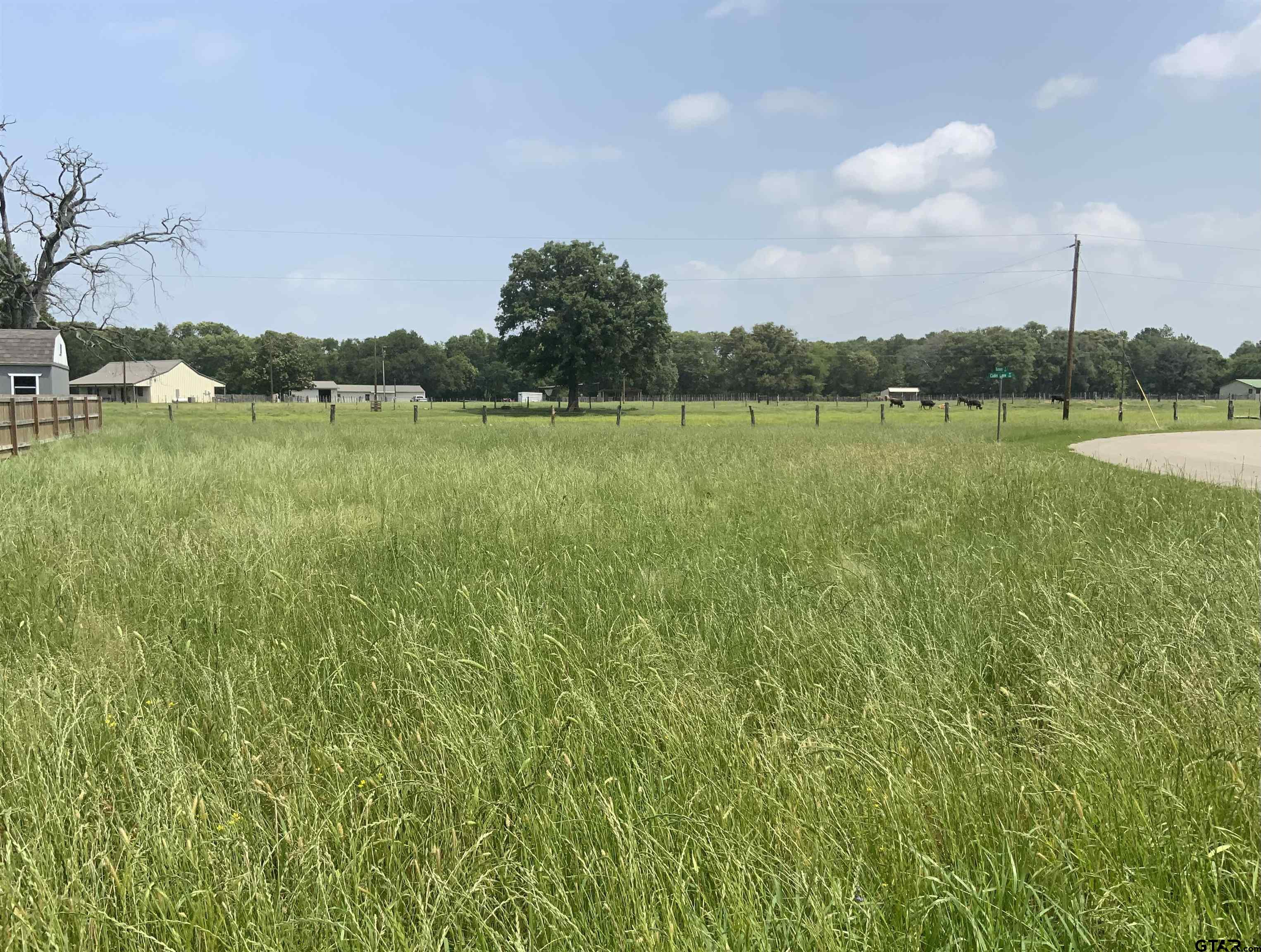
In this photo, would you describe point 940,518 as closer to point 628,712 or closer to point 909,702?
point 909,702

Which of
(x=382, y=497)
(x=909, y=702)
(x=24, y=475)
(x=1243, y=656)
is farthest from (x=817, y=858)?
(x=24, y=475)

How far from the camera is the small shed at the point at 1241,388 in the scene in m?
125

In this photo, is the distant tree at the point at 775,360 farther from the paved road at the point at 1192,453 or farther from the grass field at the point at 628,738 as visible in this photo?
the grass field at the point at 628,738

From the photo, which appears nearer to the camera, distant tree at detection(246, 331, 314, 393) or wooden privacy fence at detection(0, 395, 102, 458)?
wooden privacy fence at detection(0, 395, 102, 458)

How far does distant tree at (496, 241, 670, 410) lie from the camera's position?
65.3m

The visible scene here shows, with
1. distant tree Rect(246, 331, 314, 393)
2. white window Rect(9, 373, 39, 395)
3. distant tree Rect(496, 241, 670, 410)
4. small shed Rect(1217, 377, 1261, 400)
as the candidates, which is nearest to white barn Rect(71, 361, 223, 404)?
distant tree Rect(246, 331, 314, 393)

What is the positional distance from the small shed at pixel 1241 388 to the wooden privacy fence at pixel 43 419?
15803cm

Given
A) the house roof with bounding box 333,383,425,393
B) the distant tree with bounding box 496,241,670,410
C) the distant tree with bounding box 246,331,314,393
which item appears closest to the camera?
the distant tree with bounding box 496,241,670,410

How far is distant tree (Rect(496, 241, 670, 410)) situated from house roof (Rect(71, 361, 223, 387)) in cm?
6854

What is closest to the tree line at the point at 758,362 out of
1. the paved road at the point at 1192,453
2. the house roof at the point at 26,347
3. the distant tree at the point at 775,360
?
the distant tree at the point at 775,360

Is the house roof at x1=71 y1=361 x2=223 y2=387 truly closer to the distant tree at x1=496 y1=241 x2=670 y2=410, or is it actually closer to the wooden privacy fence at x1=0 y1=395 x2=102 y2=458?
the distant tree at x1=496 y1=241 x2=670 y2=410

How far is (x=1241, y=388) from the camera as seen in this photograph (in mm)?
128875

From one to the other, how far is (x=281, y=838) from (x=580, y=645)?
168 centimetres

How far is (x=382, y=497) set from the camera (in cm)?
882
